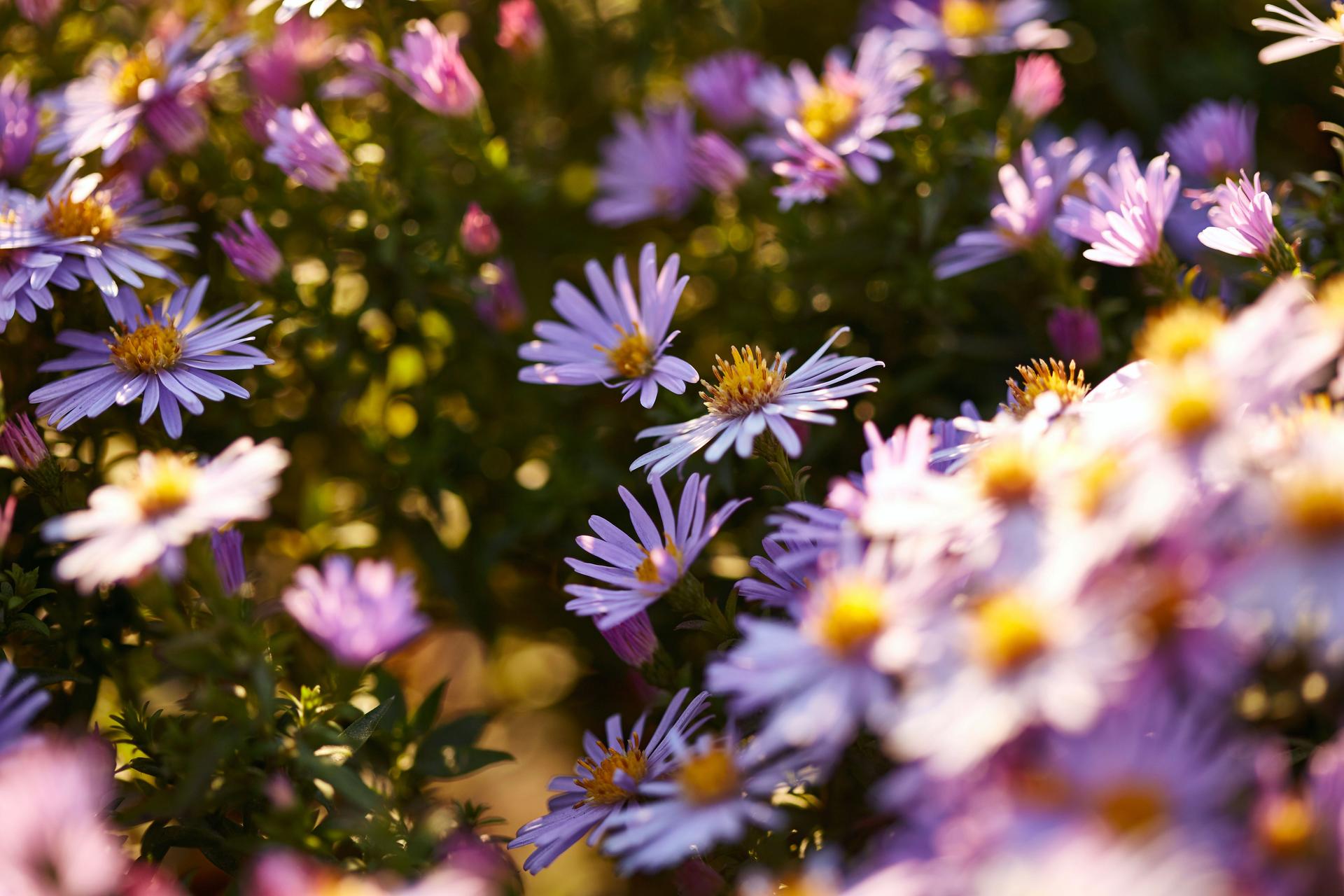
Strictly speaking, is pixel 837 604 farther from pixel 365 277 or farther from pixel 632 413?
pixel 365 277

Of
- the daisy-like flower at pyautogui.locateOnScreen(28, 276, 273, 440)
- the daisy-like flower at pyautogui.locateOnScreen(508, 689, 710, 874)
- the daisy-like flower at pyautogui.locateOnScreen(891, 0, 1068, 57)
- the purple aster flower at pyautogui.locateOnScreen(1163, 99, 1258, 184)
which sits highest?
the daisy-like flower at pyautogui.locateOnScreen(28, 276, 273, 440)

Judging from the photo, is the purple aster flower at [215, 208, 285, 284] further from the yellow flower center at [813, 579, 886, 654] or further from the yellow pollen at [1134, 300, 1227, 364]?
the yellow pollen at [1134, 300, 1227, 364]

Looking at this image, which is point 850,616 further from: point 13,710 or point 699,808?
point 13,710

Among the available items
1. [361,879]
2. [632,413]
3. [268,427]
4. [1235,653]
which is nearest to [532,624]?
[632,413]

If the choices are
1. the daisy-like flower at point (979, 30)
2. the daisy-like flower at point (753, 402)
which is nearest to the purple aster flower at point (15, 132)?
the daisy-like flower at point (753, 402)

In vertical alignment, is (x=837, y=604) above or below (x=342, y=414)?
above

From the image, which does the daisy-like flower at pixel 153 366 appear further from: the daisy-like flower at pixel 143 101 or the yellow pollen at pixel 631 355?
the yellow pollen at pixel 631 355

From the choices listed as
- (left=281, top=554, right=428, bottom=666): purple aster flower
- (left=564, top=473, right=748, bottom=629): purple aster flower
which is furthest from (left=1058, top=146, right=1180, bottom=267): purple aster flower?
(left=281, top=554, right=428, bottom=666): purple aster flower
